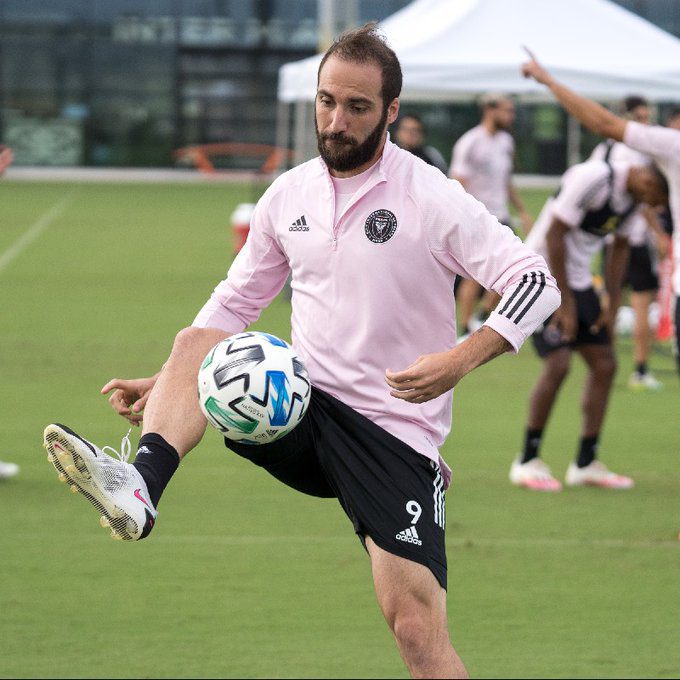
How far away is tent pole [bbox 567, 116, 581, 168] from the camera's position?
1476 inches

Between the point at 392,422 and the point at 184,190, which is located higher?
the point at 392,422

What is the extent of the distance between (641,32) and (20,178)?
26647 mm

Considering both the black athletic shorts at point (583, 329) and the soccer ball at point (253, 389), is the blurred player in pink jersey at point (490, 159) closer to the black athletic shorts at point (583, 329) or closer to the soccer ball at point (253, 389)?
the black athletic shorts at point (583, 329)

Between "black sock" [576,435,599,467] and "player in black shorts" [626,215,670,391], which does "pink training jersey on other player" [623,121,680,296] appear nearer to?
"black sock" [576,435,599,467]

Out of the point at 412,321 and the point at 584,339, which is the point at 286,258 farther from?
the point at 584,339

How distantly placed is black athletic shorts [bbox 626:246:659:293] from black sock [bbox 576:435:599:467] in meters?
4.22

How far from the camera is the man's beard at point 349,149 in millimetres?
4707

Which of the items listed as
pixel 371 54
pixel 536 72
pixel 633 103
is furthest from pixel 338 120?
pixel 633 103

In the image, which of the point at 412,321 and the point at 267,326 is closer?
the point at 412,321

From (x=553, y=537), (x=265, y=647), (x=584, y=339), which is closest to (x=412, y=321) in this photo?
(x=265, y=647)

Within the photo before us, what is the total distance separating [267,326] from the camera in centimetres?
1585

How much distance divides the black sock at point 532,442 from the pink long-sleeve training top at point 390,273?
431 centimetres

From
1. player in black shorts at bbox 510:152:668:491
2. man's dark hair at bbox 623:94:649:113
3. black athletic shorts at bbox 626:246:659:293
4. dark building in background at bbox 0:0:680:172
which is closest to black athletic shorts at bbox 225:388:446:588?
player in black shorts at bbox 510:152:668:491

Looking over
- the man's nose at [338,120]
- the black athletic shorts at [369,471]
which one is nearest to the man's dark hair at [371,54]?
the man's nose at [338,120]
